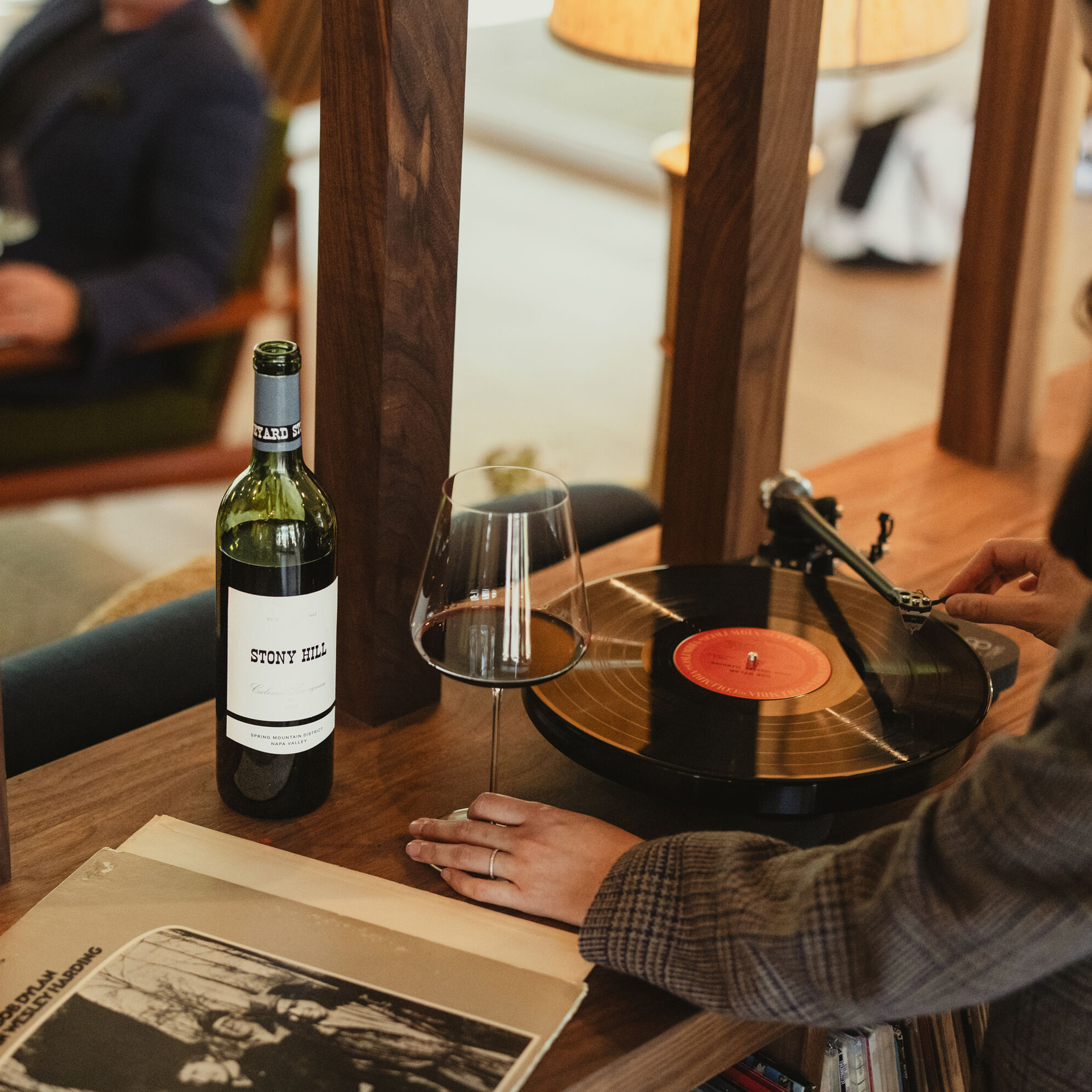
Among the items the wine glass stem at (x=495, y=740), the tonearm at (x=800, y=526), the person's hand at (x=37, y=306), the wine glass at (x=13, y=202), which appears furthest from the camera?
the person's hand at (x=37, y=306)

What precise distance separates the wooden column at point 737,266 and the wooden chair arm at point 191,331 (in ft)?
3.91

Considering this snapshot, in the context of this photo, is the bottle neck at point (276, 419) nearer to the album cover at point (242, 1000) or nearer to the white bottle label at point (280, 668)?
the white bottle label at point (280, 668)

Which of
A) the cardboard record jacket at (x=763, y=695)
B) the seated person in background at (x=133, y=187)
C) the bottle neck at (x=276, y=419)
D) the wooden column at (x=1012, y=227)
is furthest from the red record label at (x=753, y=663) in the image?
the seated person in background at (x=133, y=187)

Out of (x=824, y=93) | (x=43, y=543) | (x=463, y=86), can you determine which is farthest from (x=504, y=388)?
(x=463, y=86)

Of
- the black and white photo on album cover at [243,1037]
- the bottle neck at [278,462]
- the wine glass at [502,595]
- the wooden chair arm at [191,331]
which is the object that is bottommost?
the wooden chair arm at [191,331]

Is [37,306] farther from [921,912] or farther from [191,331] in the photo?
[921,912]

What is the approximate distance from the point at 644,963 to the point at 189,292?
5.99 feet

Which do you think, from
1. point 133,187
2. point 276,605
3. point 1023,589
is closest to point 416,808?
point 276,605

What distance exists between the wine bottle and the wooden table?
7cm

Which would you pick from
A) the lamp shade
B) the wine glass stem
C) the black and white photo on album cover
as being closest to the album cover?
the black and white photo on album cover

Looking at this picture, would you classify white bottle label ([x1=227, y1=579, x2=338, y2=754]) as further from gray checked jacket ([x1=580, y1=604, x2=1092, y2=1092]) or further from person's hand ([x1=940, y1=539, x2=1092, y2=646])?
person's hand ([x1=940, y1=539, x2=1092, y2=646])

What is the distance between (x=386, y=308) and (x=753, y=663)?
1.17 feet

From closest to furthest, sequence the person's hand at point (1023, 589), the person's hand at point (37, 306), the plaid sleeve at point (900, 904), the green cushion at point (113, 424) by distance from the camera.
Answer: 1. the plaid sleeve at point (900, 904)
2. the person's hand at point (1023, 589)
3. the person's hand at point (37, 306)
4. the green cushion at point (113, 424)

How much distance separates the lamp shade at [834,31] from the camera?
58.5 inches
